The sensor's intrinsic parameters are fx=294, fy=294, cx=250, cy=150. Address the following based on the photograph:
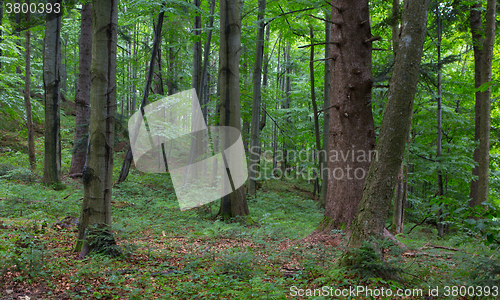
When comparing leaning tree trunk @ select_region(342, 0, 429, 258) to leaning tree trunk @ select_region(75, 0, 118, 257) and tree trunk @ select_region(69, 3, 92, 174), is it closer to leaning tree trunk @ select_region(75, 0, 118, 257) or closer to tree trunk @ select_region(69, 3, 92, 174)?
Answer: leaning tree trunk @ select_region(75, 0, 118, 257)

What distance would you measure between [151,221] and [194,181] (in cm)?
566

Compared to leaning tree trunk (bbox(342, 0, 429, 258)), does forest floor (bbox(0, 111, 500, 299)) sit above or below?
below

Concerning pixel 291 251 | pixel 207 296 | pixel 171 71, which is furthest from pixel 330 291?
pixel 171 71

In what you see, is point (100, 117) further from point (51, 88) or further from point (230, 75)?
point (51, 88)

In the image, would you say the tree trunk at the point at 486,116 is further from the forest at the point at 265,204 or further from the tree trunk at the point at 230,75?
the tree trunk at the point at 230,75

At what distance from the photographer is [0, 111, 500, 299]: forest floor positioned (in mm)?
3129

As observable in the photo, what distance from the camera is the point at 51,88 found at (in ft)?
29.6

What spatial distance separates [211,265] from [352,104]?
3.81 metres

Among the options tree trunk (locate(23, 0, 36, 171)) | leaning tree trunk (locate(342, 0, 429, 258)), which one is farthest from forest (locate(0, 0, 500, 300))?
tree trunk (locate(23, 0, 36, 171))

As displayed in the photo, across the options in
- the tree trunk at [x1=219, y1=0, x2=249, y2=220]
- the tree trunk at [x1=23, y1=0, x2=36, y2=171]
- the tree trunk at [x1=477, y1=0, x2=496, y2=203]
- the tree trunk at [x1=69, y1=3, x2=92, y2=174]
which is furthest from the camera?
the tree trunk at [x1=69, y1=3, x2=92, y2=174]

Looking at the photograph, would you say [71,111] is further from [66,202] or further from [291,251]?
[291,251]

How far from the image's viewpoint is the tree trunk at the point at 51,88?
8.99 meters

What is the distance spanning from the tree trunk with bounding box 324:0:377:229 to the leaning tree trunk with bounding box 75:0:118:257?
158 inches

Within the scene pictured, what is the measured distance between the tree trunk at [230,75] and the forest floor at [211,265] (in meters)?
0.59
